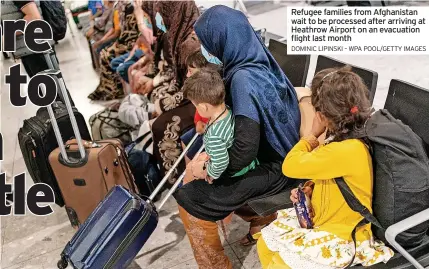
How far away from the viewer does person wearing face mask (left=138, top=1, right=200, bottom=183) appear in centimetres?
284

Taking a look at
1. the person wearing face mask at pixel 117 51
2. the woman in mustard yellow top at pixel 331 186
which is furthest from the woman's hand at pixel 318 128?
the person wearing face mask at pixel 117 51

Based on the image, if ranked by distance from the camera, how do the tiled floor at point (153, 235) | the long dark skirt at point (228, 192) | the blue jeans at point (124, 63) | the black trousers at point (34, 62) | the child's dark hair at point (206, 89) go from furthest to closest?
the blue jeans at point (124, 63)
the black trousers at point (34, 62)
the tiled floor at point (153, 235)
the long dark skirt at point (228, 192)
the child's dark hair at point (206, 89)

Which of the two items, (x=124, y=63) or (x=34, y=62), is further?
(x=124, y=63)

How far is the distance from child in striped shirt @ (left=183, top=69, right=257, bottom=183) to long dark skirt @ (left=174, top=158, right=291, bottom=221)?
4.8 inches

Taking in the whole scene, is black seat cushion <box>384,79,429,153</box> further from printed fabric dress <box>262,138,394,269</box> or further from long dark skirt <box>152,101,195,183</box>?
long dark skirt <box>152,101,195,183</box>

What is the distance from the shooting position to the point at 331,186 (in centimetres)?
163

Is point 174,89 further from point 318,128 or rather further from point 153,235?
point 318,128

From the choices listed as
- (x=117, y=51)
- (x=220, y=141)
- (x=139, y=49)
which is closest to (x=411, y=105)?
(x=220, y=141)

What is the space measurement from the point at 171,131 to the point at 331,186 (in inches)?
55.7

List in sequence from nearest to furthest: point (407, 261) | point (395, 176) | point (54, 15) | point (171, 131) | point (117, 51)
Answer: point (395, 176) < point (407, 261) < point (171, 131) < point (54, 15) < point (117, 51)

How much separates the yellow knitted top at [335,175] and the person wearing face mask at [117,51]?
329 cm

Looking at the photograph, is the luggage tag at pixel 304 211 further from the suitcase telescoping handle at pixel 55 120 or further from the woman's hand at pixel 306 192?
the suitcase telescoping handle at pixel 55 120

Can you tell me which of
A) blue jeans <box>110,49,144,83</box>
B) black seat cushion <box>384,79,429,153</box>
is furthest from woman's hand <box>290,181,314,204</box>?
blue jeans <box>110,49,144,83</box>

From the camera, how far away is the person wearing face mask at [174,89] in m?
2.84
